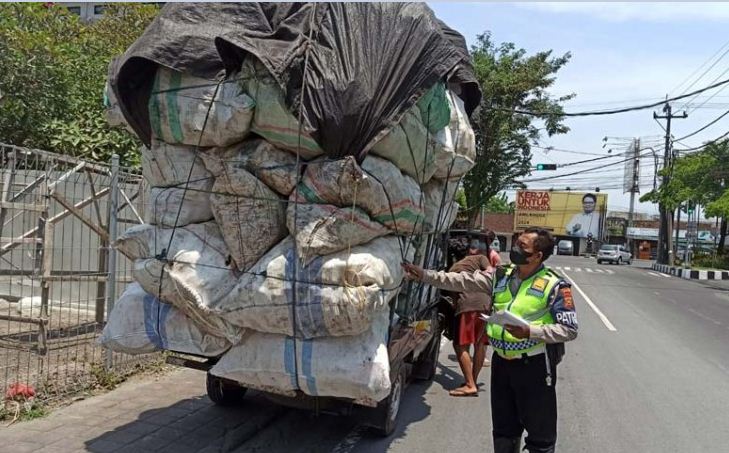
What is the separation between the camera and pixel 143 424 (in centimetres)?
467

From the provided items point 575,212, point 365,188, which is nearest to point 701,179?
point 365,188

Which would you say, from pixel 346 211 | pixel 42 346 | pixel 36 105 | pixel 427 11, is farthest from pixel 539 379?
pixel 36 105

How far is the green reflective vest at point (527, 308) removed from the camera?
3477mm

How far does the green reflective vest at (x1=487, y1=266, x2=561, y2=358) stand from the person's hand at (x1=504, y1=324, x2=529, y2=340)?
0.28 feet

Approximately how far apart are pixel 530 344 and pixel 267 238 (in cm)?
159

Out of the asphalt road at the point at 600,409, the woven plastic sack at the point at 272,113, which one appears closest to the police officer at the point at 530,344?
the asphalt road at the point at 600,409

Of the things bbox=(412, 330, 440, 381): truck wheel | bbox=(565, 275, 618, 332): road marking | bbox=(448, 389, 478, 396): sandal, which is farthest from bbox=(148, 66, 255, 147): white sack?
bbox=(565, 275, 618, 332): road marking

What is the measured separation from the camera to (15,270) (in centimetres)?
655

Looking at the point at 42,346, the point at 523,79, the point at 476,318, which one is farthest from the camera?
the point at 523,79

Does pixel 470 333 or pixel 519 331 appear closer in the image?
pixel 519 331

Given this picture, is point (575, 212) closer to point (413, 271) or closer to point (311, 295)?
point (413, 271)

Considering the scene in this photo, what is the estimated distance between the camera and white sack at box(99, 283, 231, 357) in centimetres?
376

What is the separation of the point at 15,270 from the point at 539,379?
5536 mm

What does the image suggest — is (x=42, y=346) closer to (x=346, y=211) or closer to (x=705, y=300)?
(x=346, y=211)
